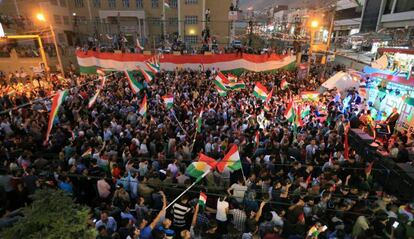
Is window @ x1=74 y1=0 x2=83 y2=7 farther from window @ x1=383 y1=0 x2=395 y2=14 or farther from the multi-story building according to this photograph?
window @ x1=383 y1=0 x2=395 y2=14

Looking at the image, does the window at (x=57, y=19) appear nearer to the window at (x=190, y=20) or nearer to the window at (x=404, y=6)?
the window at (x=190, y=20)

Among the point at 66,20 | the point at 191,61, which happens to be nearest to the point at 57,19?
the point at 66,20

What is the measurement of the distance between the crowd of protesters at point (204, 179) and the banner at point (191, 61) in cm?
869

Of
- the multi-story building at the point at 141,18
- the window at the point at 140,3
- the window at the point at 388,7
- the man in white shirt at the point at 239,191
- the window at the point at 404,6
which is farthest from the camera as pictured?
the window at the point at 388,7

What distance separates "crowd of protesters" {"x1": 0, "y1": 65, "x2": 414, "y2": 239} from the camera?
5.66 meters

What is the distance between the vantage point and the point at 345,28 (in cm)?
5100

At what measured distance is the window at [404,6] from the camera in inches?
1241

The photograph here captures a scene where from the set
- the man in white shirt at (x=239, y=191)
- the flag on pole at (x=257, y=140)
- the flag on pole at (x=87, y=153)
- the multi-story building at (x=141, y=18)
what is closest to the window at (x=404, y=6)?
the multi-story building at (x=141, y=18)

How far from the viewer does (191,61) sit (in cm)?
2116

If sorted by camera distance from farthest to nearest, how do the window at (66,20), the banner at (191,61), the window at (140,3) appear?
the window at (140,3) → the window at (66,20) → the banner at (191,61)

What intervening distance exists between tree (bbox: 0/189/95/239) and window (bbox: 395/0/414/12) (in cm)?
4039

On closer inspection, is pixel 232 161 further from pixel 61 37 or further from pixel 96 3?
pixel 96 3

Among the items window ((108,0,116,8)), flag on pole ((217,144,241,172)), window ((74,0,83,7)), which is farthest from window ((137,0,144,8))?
flag on pole ((217,144,241,172))

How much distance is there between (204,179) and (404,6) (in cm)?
3863
